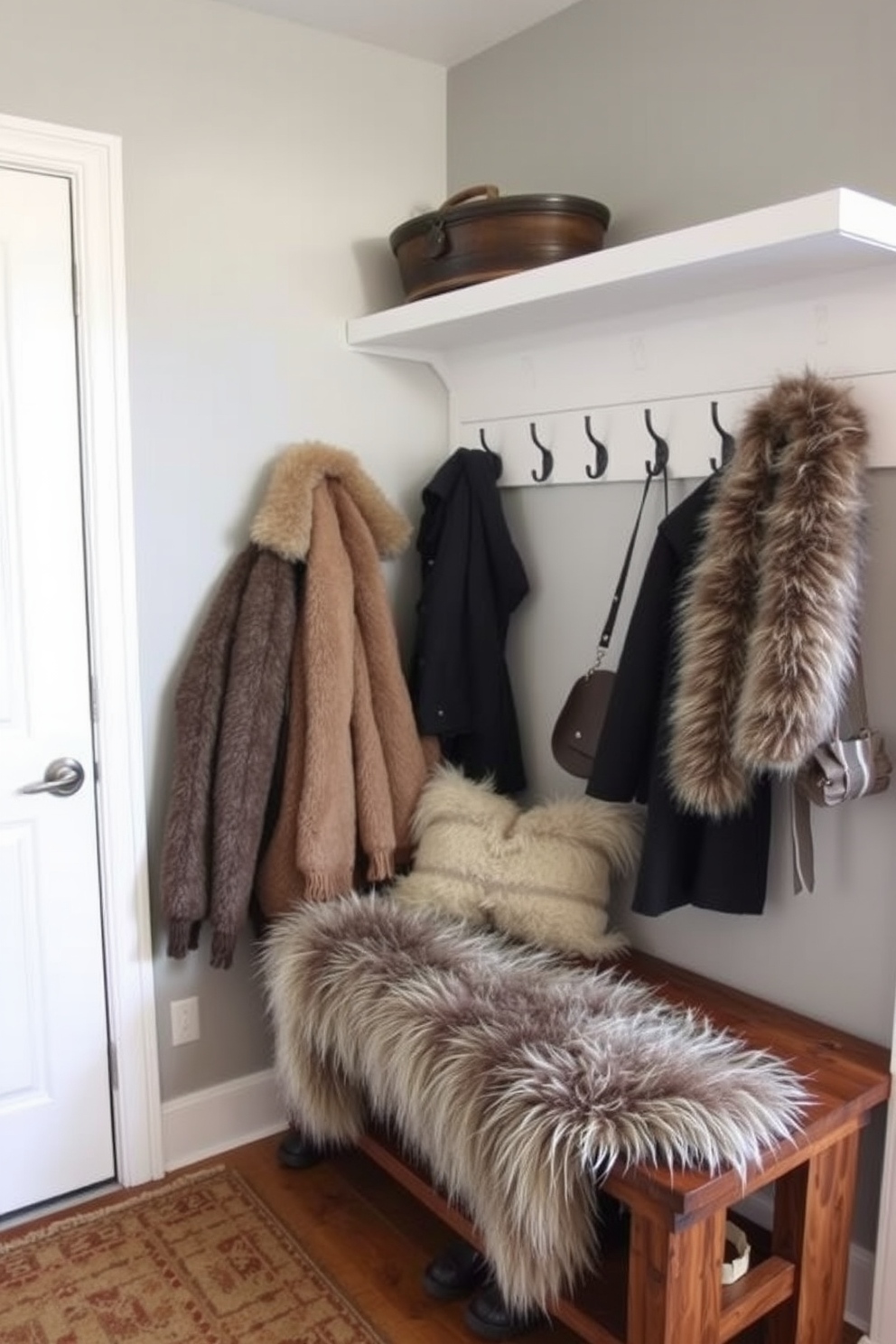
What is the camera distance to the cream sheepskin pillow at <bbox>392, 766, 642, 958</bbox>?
216cm

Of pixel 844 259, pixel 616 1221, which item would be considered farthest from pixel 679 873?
pixel 844 259

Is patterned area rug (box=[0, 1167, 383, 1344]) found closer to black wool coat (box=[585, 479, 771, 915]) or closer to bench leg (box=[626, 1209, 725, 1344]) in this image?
bench leg (box=[626, 1209, 725, 1344])

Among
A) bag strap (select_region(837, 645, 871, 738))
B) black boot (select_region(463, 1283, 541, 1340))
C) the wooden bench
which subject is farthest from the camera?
black boot (select_region(463, 1283, 541, 1340))

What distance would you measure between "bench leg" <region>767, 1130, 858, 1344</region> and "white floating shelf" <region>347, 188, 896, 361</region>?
54.3 inches

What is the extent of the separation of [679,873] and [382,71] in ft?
6.14

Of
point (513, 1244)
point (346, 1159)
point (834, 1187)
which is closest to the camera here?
point (513, 1244)

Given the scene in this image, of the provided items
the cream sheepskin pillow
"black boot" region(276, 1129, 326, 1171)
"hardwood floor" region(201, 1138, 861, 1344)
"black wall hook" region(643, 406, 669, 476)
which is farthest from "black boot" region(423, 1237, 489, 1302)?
"black wall hook" region(643, 406, 669, 476)

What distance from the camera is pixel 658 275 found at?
1.81 metres

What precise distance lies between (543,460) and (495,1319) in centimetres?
166

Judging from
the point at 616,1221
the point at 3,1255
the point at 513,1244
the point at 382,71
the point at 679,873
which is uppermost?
the point at 382,71

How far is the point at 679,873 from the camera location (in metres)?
1.98

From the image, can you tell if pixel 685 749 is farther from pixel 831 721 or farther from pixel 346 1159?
pixel 346 1159

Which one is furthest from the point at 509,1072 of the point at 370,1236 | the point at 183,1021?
the point at 183,1021

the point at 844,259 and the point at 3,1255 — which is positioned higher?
the point at 844,259
